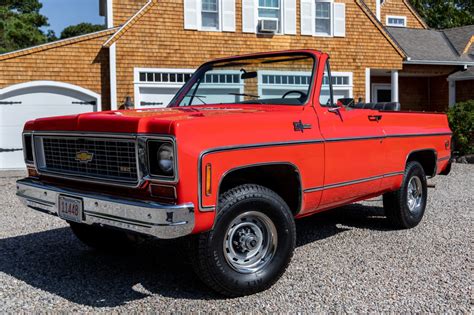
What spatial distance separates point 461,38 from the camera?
21328 millimetres

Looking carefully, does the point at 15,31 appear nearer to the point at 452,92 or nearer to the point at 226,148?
the point at 452,92

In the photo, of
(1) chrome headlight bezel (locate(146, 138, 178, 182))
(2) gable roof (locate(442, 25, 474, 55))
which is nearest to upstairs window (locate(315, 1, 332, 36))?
(2) gable roof (locate(442, 25, 474, 55))

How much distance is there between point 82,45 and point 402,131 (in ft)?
34.9

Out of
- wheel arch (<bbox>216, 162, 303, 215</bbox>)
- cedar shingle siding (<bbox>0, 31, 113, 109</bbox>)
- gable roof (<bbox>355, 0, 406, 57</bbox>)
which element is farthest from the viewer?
gable roof (<bbox>355, 0, 406, 57</bbox>)

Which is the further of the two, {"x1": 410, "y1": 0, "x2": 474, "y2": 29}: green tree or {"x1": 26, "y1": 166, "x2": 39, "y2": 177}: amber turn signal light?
{"x1": 410, "y1": 0, "x2": 474, "y2": 29}: green tree

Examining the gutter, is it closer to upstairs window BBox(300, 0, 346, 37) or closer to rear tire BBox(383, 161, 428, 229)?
upstairs window BBox(300, 0, 346, 37)

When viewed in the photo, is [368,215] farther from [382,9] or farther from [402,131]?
[382,9]

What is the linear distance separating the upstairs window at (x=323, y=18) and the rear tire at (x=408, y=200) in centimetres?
1092

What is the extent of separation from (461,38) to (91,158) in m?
20.8

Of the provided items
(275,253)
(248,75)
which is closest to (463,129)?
(248,75)

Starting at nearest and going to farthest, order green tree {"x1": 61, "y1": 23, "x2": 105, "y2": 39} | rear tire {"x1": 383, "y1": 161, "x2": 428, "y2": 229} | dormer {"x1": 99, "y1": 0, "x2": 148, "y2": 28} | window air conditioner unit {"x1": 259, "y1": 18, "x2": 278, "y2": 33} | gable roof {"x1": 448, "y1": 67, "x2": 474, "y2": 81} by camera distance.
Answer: rear tire {"x1": 383, "y1": 161, "x2": 428, "y2": 229} < dormer {"x1": 99, "y1": 0, "x2": 148, "y2": 28} < window air conditioner unit {"x1": 259, "y1": 18, "x2": 278, "y2": 33} < gable roof {"x1": 448, "y1": 67, "x2": 474, "y2": 81} < green tree {"x1": 61, "y1": 23, "x2": 105, "y2": 39}

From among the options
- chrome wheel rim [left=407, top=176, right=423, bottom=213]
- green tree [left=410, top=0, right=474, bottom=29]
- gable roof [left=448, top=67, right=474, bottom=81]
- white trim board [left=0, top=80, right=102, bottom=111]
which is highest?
green tree [left=410, top=0, right=474, bottom=29]

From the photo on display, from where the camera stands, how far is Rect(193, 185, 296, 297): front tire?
141 inches

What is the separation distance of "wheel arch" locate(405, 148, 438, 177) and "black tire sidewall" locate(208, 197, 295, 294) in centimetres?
266
